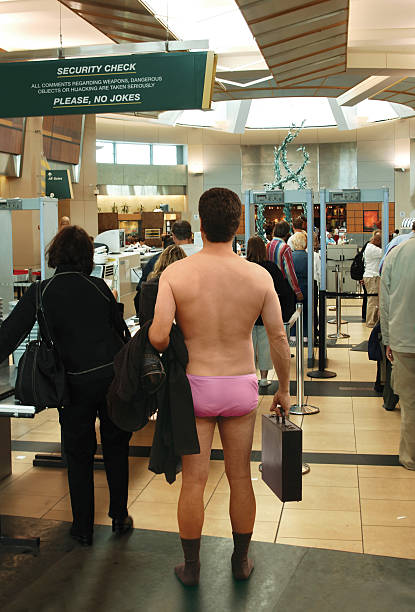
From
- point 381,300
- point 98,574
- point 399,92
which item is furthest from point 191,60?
point 399,92

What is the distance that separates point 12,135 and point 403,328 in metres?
10.4

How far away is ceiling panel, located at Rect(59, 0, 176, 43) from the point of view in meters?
8.37

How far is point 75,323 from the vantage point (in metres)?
3.42

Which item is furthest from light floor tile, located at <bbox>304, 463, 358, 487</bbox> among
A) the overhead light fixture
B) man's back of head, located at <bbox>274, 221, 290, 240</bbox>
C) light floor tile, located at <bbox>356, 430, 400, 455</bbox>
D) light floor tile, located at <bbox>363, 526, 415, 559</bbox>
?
the overhead light fixture

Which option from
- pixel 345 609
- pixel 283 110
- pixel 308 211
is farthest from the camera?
pixel 283 110

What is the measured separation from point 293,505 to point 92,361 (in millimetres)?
1518

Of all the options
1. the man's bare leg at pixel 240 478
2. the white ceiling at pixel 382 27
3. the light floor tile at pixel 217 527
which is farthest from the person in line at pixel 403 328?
the white ceiling at pixel 382 27

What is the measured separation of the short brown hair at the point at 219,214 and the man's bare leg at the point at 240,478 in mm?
777

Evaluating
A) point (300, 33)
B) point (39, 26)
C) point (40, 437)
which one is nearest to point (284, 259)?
point (300, 33)

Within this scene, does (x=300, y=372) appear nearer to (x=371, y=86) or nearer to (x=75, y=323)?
(x=75, y=323)

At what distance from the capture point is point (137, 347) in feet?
9.49

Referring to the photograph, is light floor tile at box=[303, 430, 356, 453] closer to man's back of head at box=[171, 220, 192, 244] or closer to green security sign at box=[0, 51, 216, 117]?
man's back of head at box=[171, 220, 192, 244]

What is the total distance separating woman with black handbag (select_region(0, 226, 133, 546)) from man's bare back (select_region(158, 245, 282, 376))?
702 millimetres

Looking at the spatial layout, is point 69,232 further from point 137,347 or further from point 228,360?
point 228,360
